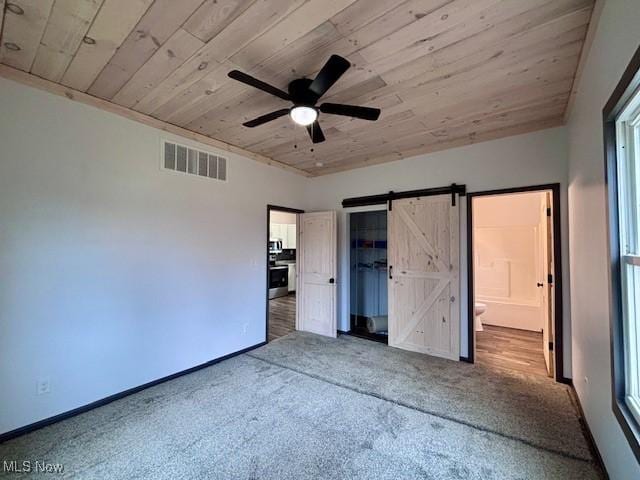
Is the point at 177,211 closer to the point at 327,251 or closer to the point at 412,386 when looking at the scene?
the point at 327,251

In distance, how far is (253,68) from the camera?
2070mm

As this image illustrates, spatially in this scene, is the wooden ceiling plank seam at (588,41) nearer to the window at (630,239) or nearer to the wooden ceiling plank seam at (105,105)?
the window at (630,239)

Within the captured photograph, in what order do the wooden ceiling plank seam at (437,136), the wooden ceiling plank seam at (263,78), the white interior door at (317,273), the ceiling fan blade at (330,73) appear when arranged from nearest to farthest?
the ceiling fan blade at (330,73) < the wooden ceiling plank seam at (263,78) < the wooden ceiling plank seam at (437,136) < the white interior door at (317,273)

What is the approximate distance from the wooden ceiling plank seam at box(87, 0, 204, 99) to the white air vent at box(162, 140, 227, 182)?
753 mm

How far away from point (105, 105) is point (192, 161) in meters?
0.93

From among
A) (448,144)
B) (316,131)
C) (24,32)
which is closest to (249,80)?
(316,131)

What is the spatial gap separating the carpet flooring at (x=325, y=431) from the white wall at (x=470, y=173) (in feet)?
3.64

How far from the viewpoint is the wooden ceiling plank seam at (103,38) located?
1573mm

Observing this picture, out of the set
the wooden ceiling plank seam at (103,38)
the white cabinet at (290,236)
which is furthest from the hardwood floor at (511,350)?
the white cabinet at (290,236)

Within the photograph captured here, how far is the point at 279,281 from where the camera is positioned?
308 inches

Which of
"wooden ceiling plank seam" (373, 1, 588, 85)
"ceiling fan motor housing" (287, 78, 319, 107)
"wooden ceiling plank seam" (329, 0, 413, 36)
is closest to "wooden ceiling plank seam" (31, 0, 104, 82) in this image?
"ceiling fan motor housing" (287, 78, 319, 107)

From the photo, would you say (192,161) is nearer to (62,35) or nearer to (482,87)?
(62,35)

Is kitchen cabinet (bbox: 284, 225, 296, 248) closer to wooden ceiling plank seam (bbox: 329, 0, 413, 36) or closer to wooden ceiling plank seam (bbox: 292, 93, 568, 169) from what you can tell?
wooden ceiling plank seam (bbox: 292, 93, 568, 169)

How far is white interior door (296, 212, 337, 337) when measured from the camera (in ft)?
14.8
